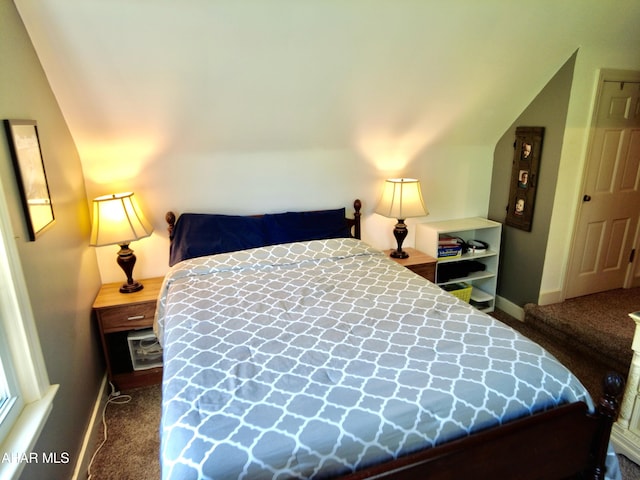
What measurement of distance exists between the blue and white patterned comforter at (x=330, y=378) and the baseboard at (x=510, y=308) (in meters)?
1.49

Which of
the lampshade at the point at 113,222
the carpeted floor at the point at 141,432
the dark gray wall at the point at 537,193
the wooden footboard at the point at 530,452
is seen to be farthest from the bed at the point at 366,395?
the dark gray wall at the point at 537,193

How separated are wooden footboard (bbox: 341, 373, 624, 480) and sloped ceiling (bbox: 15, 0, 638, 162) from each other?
192 cm

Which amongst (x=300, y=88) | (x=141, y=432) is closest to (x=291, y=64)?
(x=300, y=88)

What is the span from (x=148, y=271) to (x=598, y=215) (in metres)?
3.36

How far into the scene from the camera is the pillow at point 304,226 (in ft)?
8.87

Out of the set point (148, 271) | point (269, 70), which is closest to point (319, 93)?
point (269, 70)

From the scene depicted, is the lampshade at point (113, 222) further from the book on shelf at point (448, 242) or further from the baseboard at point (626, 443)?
the baseboard at point (626, 443)

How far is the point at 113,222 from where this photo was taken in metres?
2.23

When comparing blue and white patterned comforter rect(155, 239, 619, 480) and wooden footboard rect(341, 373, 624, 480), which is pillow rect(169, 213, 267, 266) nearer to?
blue and white patterned comforter rect(155, 239, 619, 480)

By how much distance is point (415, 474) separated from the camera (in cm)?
104

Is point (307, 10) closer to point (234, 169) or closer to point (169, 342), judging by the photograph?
point (234, 169)

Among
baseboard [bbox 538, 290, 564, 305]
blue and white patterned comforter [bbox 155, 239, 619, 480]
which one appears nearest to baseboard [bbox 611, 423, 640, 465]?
blue and white patterned comforter [bbox 155, 239, 619, 480]

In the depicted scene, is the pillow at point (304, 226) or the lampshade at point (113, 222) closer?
the lampshade at point (113, 222)

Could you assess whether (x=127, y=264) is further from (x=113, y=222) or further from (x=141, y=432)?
(x=141, y=432)
